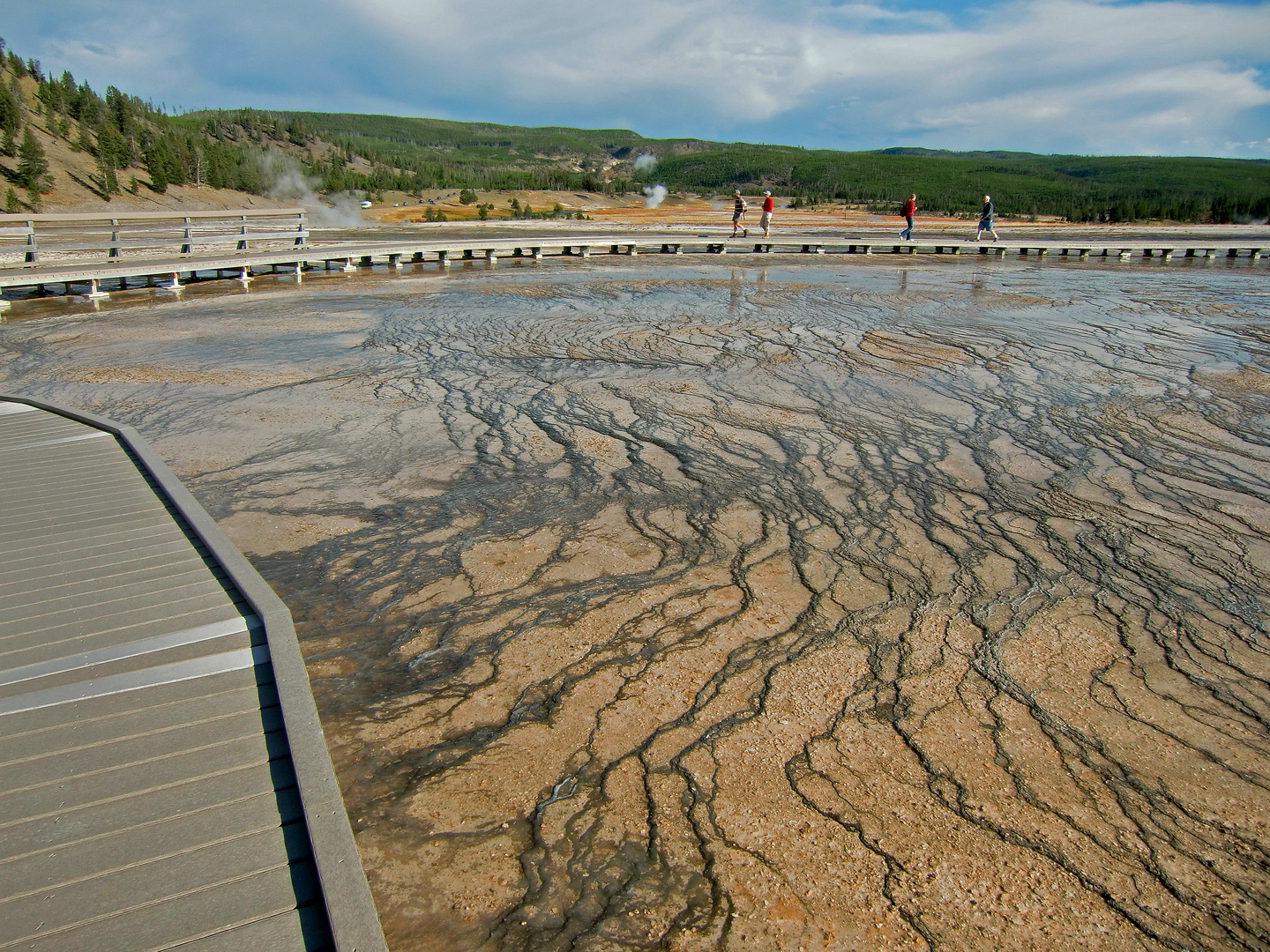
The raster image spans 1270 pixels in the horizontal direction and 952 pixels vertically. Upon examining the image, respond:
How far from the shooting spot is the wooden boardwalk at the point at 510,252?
46.7ft

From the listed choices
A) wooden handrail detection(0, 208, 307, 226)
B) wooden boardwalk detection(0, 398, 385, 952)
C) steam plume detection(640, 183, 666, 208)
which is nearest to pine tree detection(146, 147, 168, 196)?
wooden handrail detection(0, 208, 307, 226)

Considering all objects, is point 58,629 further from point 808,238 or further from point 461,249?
point 808,238

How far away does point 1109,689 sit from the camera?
345 cm

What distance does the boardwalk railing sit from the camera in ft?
46.9

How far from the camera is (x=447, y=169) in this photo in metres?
75.4

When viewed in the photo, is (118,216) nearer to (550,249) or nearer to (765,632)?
(550,249)

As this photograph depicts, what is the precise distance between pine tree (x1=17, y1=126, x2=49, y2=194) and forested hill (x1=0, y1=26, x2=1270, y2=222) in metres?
0.06

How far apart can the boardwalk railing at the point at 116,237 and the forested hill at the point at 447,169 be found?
13637 mm

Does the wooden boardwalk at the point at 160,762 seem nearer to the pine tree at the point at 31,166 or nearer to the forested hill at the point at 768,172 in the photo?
the pine tree at the point at 31,166

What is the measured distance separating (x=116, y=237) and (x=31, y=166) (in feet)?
70.7

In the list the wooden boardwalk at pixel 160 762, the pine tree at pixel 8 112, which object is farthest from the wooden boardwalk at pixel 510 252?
the pine tree at pixel 8 112

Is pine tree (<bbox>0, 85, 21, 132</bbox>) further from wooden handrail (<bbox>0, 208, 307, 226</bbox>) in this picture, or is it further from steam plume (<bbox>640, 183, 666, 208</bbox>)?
steam plume (<bbox>640, 183, 666, 208</bbox>)

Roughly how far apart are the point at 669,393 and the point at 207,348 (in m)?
5.89

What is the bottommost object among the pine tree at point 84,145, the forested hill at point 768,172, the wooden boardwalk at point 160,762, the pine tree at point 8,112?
the wooden boardwalk at point 160,762
